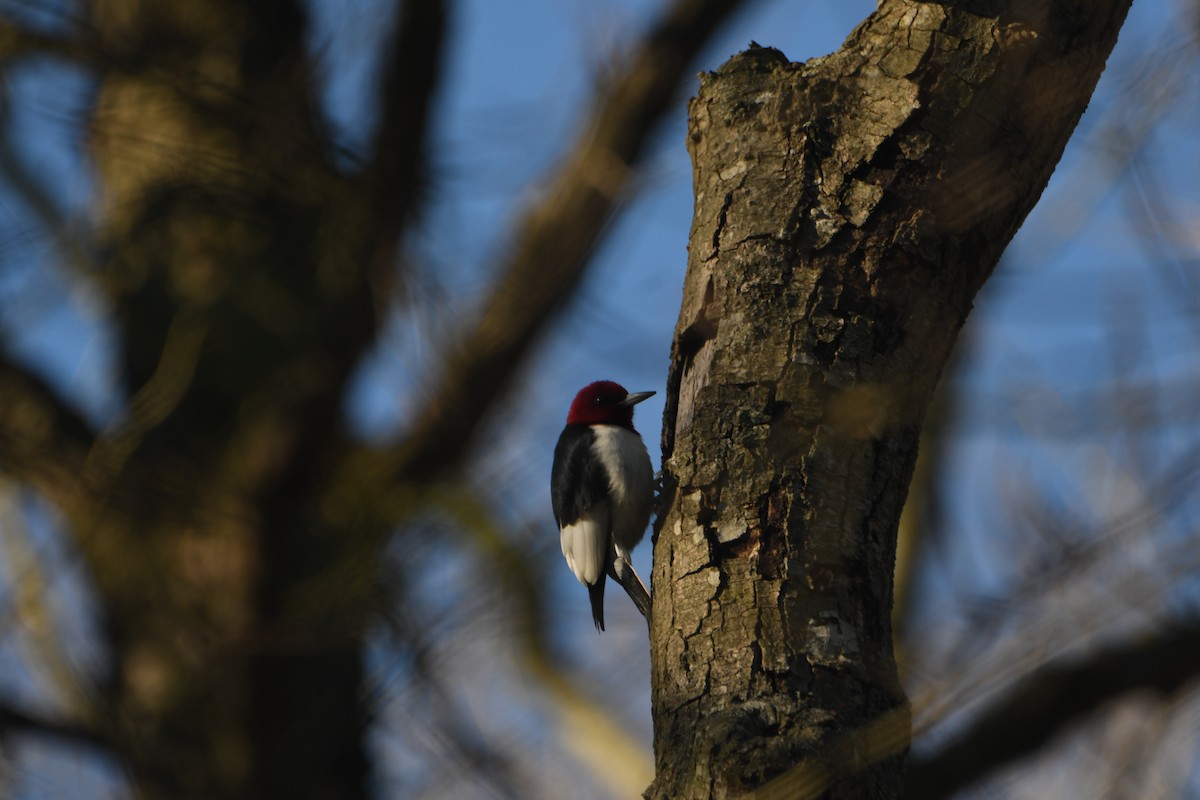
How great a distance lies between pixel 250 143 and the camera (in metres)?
4.77

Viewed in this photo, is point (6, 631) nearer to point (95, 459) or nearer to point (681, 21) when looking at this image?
point (95, 459)

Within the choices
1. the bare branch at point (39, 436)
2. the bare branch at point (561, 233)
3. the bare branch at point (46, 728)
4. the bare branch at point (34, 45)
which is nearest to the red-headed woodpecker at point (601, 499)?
the bare branch at point (561, 233)

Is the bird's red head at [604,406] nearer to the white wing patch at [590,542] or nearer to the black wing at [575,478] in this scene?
the black wing at [575,478]

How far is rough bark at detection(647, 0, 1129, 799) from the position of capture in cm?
251

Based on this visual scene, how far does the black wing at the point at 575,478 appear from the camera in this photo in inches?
197

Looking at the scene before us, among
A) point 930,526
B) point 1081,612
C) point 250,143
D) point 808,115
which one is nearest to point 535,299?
point 250,143

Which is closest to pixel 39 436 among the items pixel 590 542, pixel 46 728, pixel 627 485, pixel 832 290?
pixel 46 728

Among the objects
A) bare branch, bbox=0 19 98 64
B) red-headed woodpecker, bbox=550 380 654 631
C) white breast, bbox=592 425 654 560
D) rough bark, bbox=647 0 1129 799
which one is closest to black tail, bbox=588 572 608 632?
red-headed woodpecker, bbox=550 380 654 631

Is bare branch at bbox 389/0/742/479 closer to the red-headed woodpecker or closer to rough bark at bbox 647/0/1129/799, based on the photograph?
the red-headed woodpecker

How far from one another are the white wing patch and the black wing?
0.11ft

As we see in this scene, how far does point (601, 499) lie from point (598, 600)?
48 centimetres

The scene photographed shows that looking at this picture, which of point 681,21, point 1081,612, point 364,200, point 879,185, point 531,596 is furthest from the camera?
point 681,21

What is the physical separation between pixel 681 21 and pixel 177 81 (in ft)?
7.14

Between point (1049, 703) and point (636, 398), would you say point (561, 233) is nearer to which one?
point (636, 398)
